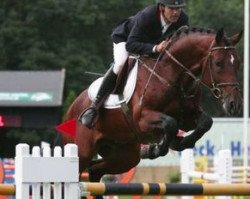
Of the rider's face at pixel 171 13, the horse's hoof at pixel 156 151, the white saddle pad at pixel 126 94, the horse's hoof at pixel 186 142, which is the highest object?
the rider's face at pixel 171 13

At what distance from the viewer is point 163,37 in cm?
841

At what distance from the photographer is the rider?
8.20 meters

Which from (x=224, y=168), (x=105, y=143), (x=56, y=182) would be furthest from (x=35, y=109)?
(x=56, y=182)

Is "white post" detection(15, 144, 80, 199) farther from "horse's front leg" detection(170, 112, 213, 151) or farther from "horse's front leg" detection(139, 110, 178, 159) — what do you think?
"horse's front leg" detection(170, 112, 213, 151)

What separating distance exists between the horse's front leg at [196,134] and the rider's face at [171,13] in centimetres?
89

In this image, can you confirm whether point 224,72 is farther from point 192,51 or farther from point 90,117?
point 90,117

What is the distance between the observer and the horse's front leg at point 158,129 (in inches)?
309

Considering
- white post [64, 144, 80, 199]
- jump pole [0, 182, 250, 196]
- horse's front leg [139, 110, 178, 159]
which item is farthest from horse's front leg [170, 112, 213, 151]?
white post [64, 144, 80, 199]

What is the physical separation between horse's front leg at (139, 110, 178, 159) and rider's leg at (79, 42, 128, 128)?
0.67m

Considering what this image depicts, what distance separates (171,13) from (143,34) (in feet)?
1.16

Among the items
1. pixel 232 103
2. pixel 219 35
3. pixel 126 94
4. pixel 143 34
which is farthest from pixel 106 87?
pixel 232 103

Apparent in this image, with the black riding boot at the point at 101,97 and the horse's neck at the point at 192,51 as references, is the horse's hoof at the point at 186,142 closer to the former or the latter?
the horse's neck at the point at 192,51

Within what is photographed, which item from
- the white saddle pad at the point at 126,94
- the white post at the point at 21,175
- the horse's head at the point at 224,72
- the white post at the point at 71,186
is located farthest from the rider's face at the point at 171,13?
the white post at the point at 21,175

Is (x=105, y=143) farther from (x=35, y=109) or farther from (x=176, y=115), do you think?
(x=35, y=109)
